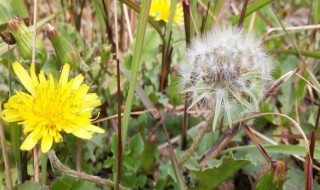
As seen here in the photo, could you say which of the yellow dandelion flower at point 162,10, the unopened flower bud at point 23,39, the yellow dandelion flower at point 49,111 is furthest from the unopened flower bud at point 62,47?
the yellow dandelion flower at point 162,10

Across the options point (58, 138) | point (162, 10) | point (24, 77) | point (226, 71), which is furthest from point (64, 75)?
point (162, 10)

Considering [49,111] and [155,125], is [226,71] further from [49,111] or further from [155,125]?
[155,125]

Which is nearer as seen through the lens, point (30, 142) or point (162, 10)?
point (30, 142)

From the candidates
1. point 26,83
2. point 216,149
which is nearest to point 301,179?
point 216,149

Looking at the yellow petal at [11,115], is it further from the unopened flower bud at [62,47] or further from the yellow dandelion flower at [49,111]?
the unopened flower bud at [62,47]

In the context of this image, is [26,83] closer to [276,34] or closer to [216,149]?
[216,149]

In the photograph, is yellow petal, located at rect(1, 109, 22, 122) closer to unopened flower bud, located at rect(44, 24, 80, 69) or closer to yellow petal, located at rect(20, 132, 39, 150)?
yellow petal, located at rect(20, 132, 39, 150)
